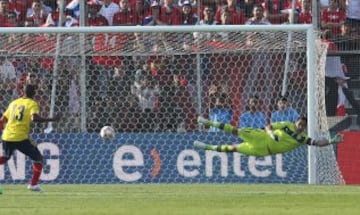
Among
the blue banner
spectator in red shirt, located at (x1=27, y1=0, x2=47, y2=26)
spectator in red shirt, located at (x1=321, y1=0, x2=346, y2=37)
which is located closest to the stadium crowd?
spectator in red shirt, located at (x1=321, y1=0, x2=346, y2=37)

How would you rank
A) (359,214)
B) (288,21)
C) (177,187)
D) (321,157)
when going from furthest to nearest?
(288,21) < (321,157) < (177,187) < (359,214)

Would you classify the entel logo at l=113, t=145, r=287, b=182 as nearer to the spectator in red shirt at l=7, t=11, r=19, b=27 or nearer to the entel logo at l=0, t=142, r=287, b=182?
the entel logo at l=0, t=142, r=287, b=182

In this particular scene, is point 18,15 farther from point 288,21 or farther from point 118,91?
point 288,21

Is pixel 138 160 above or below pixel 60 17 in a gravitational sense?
below

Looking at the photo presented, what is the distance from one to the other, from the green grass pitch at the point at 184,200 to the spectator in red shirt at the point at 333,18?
3964 mm

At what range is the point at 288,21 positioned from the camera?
76.5ft

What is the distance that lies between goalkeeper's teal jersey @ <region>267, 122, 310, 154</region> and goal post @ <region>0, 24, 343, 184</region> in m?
1.41

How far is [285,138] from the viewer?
2048 cm

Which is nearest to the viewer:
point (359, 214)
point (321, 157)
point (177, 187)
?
point (359, 214)

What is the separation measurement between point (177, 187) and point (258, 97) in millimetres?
3059

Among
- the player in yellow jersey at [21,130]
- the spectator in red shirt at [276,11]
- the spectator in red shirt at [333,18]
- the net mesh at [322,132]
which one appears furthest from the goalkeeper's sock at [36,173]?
the spectator in red shirt at [333,18]

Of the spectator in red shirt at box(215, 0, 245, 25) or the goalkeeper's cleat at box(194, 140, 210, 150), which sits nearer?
the goalkeeper's cleat at box(194, 140, 210, 150)

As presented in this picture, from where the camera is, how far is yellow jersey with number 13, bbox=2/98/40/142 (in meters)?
19.5

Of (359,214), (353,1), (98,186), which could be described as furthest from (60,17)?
(359,214)
